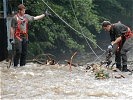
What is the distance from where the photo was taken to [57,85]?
8750 mm

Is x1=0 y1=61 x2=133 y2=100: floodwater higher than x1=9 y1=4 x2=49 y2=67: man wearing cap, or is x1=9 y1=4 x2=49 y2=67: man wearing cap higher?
x1=9 y1=4 x2=49 y2=67: man wearing cap

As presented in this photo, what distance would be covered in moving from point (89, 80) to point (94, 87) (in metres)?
0.92

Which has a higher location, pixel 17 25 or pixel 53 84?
pixel 17 25

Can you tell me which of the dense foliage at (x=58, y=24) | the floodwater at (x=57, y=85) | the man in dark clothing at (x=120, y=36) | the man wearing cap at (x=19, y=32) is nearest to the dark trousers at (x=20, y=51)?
the man wearing cap at (x=19, y=32)

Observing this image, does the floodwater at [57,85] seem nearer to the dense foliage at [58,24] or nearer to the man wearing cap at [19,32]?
the man wearing cap at [19,32]

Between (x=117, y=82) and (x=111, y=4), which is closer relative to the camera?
(x=117, y=82)

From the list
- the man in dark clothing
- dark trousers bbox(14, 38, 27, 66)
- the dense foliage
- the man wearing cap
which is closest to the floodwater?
dark trousers bbox(14, 38, 27, 66)

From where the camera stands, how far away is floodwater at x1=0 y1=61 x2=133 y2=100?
7719 mm

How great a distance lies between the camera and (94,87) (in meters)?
8.56

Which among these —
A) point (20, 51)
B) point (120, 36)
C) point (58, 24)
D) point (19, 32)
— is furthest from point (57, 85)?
point (58, 24)

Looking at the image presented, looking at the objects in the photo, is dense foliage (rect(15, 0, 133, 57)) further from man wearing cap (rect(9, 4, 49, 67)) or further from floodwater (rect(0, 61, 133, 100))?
floodwater (rect(0, 61, 133, 100))

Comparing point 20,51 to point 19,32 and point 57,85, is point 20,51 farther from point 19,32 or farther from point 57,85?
point 57,85

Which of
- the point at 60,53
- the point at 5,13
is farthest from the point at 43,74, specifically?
the point at 60,53

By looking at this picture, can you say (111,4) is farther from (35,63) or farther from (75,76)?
(75,76)
